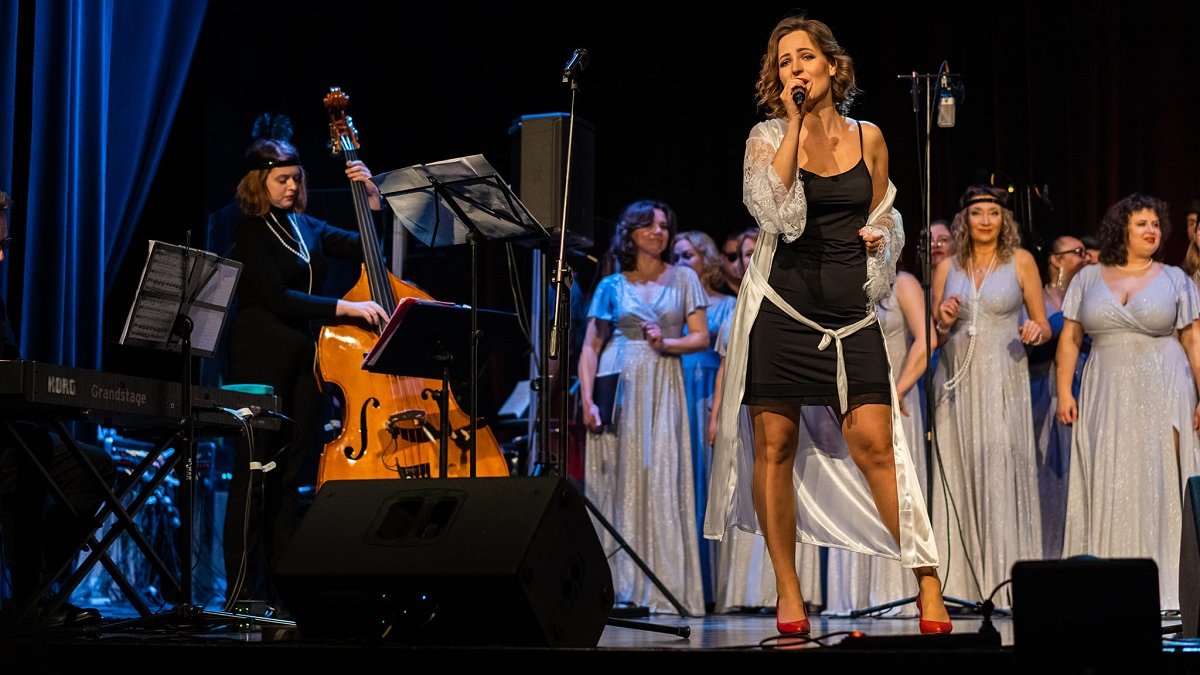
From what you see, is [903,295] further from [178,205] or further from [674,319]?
[178,205]

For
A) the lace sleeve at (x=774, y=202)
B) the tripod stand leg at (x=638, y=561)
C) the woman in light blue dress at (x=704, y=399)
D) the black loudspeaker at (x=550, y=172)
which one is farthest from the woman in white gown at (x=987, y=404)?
the lace sleeve at (x=774, y=202)

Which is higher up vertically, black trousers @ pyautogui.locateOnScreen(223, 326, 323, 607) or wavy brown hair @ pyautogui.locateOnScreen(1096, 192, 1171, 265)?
wavy brown hair @ pyautogui.locateOnScreen(1096, 192, 1171, 265)

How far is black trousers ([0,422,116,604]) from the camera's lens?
4.75m

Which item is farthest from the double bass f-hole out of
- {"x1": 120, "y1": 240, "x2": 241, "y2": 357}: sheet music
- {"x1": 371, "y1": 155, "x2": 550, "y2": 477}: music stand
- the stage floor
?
the stage floor

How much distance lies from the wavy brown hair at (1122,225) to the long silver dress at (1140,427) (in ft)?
0.43

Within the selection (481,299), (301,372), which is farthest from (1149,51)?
(301,372)

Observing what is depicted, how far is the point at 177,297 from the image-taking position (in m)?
4.18

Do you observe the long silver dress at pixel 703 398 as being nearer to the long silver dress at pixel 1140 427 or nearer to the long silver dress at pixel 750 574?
the long silver dress at pixel 750 574

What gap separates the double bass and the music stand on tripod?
71 centimetres

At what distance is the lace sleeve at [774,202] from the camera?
357 cm

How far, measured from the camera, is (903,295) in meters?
6.12

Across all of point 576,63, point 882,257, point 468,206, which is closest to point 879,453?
point 882,257

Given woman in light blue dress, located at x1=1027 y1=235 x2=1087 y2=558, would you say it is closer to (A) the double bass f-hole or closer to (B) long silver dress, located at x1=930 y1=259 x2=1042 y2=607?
(B) long silver dress, located at x1=930 y1=259 x2=1042 y2=607

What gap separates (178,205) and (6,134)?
1297mm
